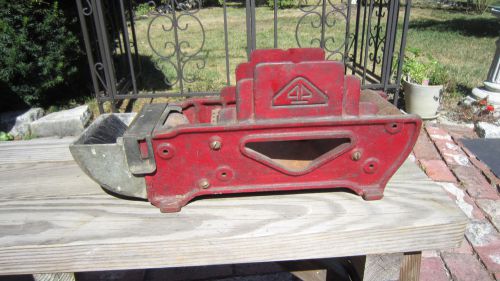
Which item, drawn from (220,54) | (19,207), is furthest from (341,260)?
(220,54)

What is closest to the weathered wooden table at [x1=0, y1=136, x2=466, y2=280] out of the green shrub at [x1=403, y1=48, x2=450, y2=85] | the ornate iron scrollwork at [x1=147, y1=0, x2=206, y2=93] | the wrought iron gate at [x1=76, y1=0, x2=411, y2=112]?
the wrought iron gate at [x1=76, y1=0, x2=411, y2=112]

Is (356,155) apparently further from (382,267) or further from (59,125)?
(59,125)

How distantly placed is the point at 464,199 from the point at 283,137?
1.97 metres

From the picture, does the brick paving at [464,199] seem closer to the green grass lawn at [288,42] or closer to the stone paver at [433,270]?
the stone paver at [433,270]

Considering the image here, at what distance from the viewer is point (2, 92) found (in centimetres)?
324

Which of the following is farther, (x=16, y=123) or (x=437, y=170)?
(x=16, y=123)

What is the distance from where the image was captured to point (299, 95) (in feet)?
2.81

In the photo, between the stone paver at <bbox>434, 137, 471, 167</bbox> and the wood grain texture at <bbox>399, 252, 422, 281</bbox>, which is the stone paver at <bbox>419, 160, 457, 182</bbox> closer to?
the stone paver at <bbox>434, 137, 471, 167</bbox>

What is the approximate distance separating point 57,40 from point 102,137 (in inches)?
117

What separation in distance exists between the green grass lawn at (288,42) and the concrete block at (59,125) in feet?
3.55

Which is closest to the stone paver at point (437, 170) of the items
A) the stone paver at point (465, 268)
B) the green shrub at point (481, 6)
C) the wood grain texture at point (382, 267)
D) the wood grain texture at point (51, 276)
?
the stone paver at point (465, 268)

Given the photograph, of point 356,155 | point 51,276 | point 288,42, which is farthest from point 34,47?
point 288,42

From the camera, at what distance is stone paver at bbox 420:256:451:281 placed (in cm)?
179

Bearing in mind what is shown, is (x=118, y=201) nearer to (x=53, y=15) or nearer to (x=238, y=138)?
(x=238, y=138)
